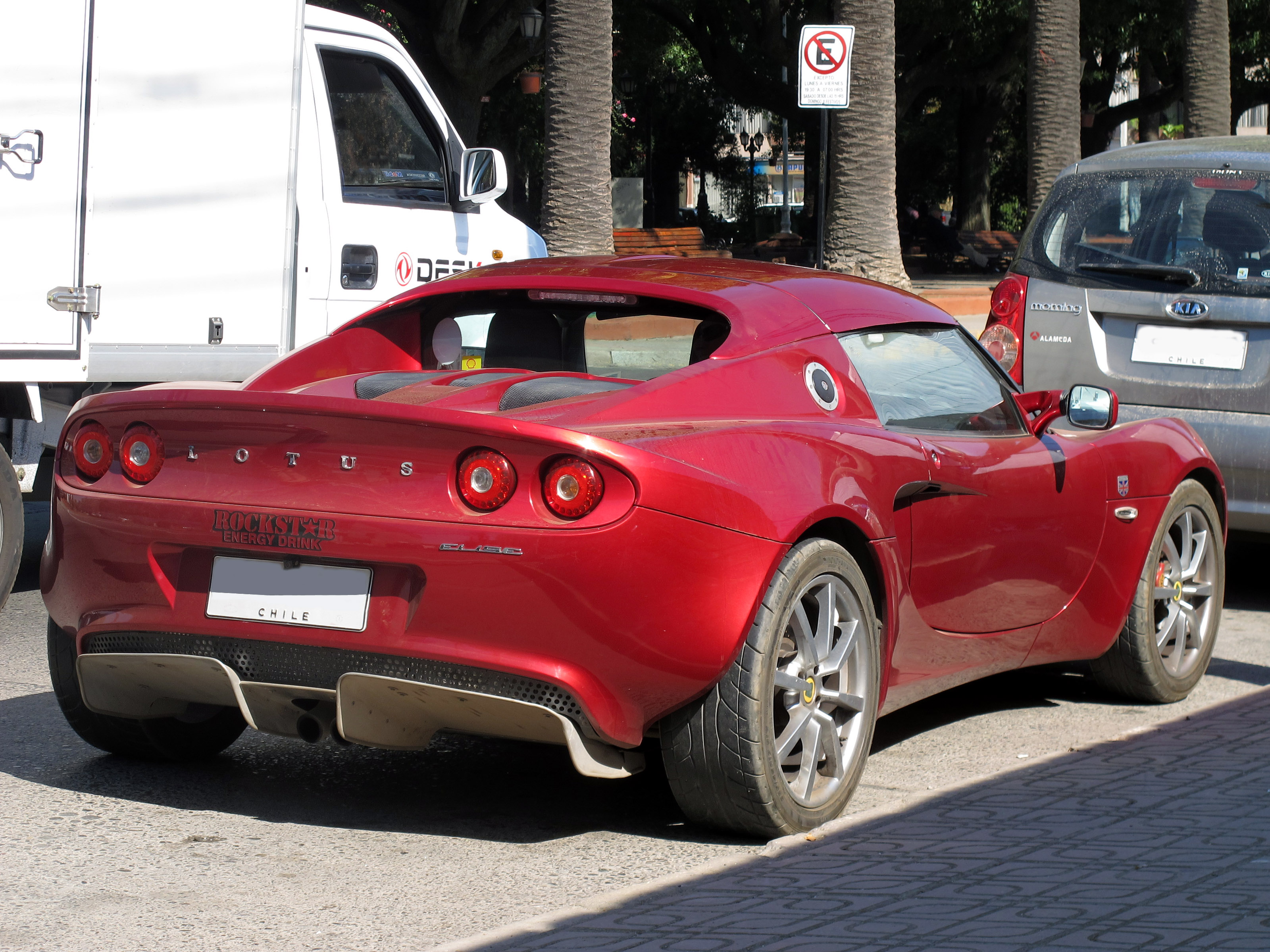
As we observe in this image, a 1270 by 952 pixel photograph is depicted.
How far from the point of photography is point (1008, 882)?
381 cm

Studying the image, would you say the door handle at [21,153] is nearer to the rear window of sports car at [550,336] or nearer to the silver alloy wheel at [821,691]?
the rear window of sports car at [550,336]

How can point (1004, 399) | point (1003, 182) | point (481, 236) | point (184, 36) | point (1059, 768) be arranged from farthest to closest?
point (1003, 182) → point (481, 236) → point (184, 36) → point (1004, 399) → point (1059, 768)

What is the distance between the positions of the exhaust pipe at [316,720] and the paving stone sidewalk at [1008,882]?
2.85 ft

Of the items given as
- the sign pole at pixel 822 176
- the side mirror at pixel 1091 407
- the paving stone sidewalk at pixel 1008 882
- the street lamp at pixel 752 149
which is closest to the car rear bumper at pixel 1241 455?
the side mirror at pixel 1091 407

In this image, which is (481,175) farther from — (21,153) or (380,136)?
(21,153)

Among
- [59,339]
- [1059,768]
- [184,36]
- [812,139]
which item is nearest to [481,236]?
[184,36]

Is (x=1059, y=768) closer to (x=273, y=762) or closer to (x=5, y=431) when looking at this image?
(x=273, y=762)

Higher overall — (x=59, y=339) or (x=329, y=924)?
(x=59, y=339)

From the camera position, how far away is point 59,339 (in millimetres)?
6879

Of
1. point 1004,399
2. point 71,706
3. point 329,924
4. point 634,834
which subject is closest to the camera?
point 329,924

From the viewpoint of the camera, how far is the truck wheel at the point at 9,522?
6.73 meters

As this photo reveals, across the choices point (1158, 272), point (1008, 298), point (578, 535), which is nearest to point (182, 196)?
point (1008, 298)

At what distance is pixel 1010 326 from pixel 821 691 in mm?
3802

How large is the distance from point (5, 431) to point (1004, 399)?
13.4 feet
